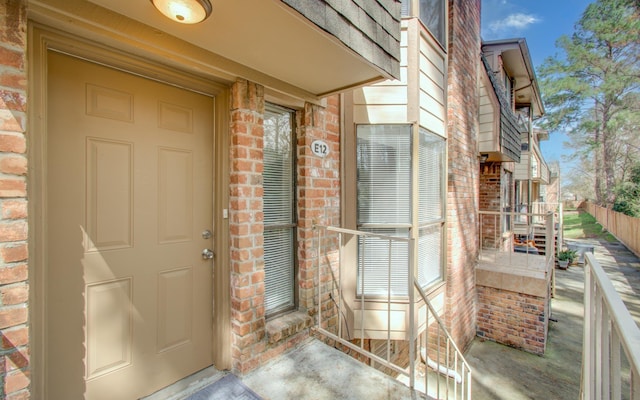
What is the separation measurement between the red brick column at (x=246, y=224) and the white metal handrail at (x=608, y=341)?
180cm

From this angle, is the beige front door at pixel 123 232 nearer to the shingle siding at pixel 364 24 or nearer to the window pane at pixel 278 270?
the window pane at pixel 278 270

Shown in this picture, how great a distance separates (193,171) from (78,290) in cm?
91

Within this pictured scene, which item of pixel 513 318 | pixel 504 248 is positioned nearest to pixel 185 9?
pixel 513 318

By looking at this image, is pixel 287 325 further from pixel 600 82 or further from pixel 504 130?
pixel 600 82

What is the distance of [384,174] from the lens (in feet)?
10.0

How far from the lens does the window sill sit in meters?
2.18

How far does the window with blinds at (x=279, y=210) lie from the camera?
2.34 metres

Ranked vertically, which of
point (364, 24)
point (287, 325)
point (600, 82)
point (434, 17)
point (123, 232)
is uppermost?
point (600, 82)

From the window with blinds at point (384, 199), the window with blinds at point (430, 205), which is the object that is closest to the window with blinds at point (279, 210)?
the window with blinds at point (384, 199)

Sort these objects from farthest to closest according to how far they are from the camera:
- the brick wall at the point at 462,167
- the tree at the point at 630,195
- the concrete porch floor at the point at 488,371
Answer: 1. the tree at the point at 630,195
2. the brick wall at the point at 462,167
3. the concrete porch floor at the point at 488,371

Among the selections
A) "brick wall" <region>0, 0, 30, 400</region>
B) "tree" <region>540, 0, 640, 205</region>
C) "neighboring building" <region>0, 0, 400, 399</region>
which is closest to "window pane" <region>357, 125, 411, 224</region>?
"neighboring building" <region>0, 0, 400, 399</region>

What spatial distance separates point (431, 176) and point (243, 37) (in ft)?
8.79

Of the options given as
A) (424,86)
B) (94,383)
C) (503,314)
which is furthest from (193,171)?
(503,314)

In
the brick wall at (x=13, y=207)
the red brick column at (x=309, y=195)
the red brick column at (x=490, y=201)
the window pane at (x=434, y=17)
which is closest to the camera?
the brick wall at (x=13, y=207)
